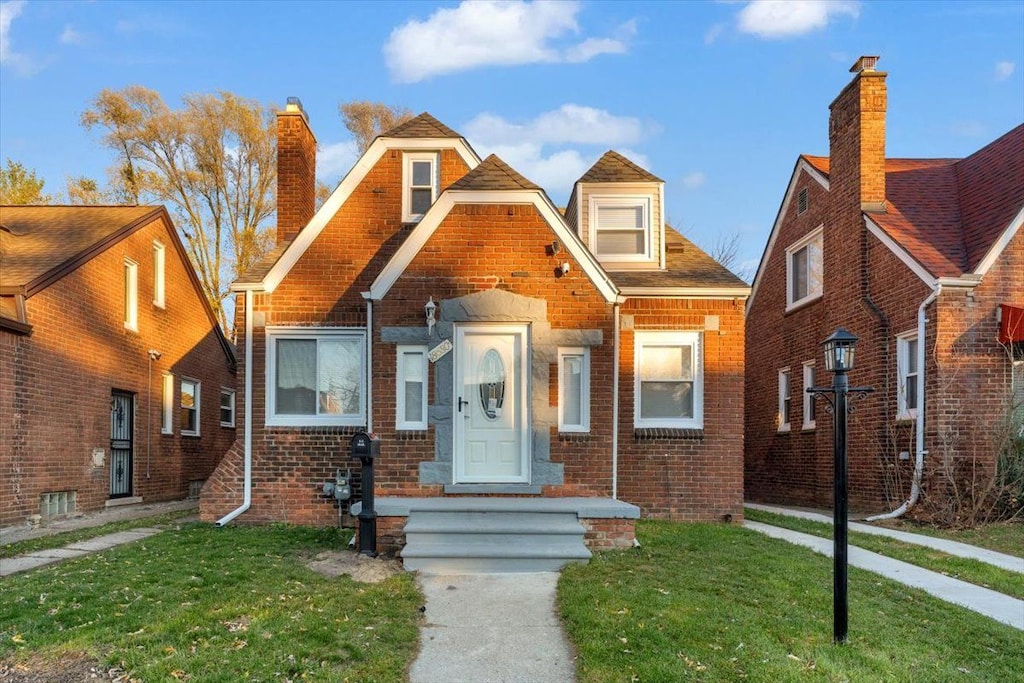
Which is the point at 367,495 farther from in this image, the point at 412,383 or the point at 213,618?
the point at 213,618

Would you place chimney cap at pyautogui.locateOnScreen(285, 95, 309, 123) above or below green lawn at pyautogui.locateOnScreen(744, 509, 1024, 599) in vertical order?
above

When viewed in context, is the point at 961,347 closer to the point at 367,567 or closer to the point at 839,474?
the point at 839,474

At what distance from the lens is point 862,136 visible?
40.8 feet

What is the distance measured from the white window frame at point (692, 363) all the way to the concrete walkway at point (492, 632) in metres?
4.01

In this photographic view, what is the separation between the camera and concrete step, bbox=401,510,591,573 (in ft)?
23.4

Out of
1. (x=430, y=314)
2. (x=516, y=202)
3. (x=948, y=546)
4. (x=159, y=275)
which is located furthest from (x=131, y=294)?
(x=948, y=546)

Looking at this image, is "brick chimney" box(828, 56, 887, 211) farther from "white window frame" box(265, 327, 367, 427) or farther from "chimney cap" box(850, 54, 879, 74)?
"white window frame" box(265, 327, 367, 427)

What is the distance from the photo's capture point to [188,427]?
1605 centimetres

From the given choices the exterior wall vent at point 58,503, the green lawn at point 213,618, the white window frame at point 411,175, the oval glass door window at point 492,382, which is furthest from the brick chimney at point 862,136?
the exterior wall vent at point 58,503

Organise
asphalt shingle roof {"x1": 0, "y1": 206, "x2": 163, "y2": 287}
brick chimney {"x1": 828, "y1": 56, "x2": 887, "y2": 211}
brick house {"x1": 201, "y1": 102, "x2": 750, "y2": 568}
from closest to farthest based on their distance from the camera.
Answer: brick house {"x1": 201, "y1": 102, "x2": 750, "y2": 568}
asphalt shingle roof {"x1": 0, "y1": 206, "x2": 163, "y2": 287}
brick chimney {"x1": 828, "y1": 56, "x2": 887, "y2": 211}

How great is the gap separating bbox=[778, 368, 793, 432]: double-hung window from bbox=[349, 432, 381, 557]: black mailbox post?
34.5 feet

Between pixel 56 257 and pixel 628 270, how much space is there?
9496mm

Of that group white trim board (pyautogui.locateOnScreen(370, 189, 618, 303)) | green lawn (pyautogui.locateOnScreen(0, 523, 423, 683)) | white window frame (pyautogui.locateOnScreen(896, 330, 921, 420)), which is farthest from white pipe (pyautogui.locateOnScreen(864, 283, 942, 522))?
green lawn (pyautogui.locateOnScreen(0, 523, 423, 683))

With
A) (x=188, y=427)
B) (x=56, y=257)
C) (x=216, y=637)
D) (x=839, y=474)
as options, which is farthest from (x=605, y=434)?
(x=188, y=427)
